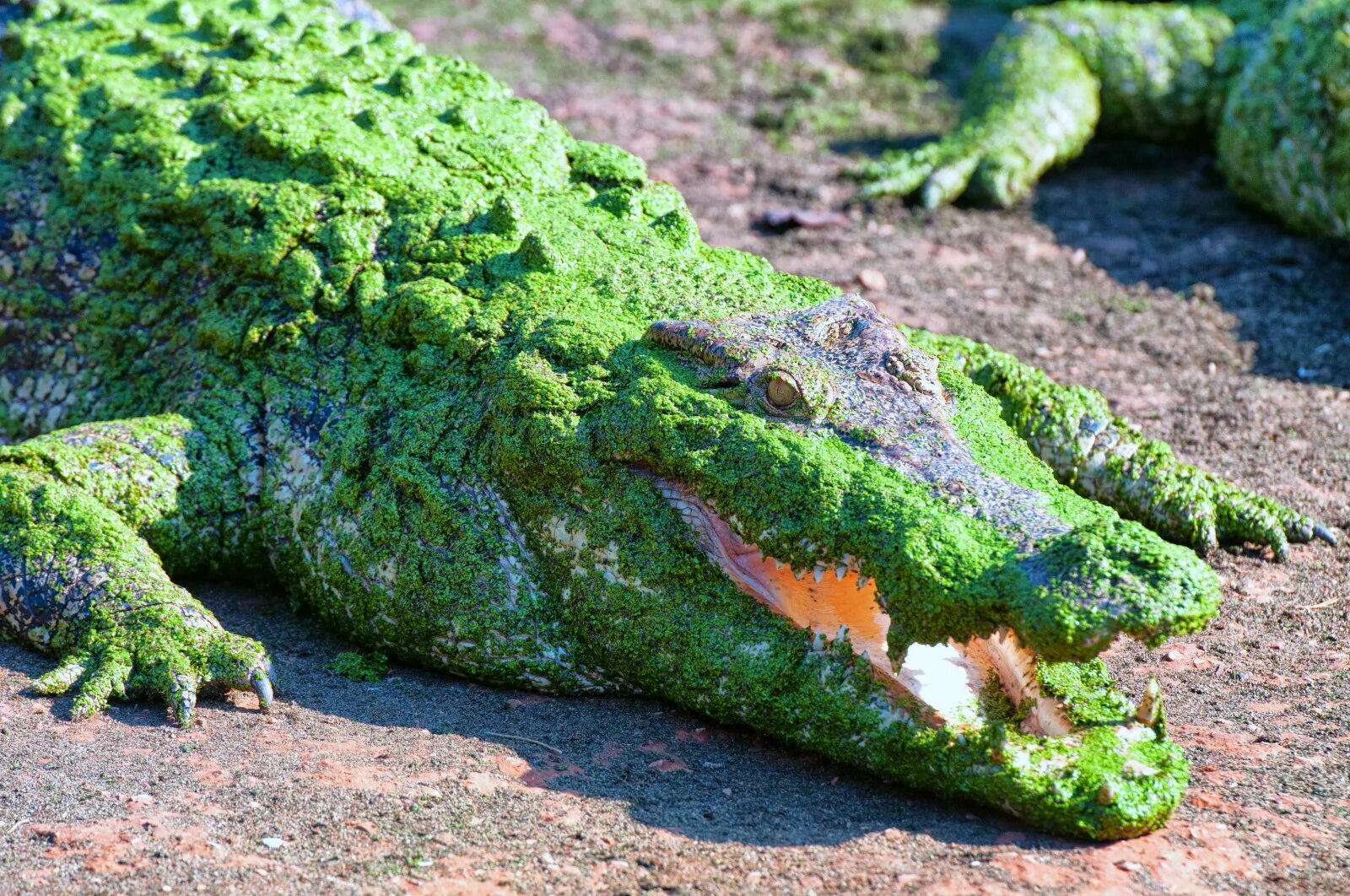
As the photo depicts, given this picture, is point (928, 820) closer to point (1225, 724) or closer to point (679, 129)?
point (1225, 724)

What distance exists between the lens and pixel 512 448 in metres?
4.45

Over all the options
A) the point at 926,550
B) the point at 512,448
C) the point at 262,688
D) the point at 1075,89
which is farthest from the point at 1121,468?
the point at 1075,89

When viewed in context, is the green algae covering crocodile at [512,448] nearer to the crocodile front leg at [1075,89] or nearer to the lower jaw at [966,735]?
the lower jaw at [966,735]

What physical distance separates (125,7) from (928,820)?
5045mm

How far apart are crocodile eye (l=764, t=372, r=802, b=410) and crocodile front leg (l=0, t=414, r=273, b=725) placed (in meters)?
Result: 1.71

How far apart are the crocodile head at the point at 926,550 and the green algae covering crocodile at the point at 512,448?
0.01 metres

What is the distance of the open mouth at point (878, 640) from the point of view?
3938 millimetres

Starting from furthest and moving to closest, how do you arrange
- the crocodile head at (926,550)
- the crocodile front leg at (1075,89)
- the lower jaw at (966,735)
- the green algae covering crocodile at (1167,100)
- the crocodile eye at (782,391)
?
the crocodile front leg at (1075,89) → the green algae covering crocodile at (1167,100) → the crocodile eye at (782,391) → the lower jaw at (966,735) → the crocodile head at (926,550)

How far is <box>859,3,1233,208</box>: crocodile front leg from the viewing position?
8.65m

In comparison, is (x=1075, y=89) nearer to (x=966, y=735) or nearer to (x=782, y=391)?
(x=782, y=391)

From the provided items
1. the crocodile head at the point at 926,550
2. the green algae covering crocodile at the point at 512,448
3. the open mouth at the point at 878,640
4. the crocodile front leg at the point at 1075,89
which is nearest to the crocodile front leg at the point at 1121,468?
the green algae covering crocodile at the point at 512,448

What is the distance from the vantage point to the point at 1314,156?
26.2 feet

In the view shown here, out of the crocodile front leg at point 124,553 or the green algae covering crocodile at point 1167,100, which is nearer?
the crocodile front leg at point 124,553

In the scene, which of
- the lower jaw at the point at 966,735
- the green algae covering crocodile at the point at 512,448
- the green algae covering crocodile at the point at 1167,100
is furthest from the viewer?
the green algae covering crocodile at the point at 1167,100
